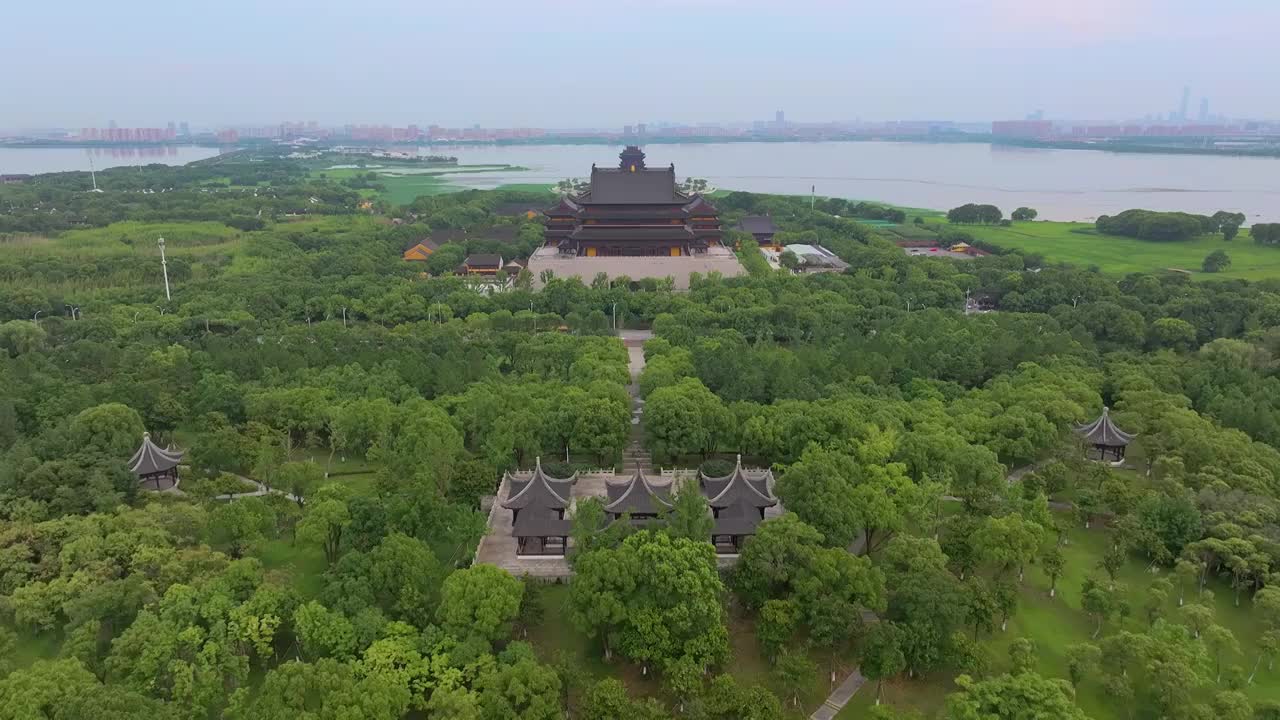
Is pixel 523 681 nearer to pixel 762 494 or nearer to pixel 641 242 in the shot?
pixel 762 494

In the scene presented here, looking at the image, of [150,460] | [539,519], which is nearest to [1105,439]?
[539,519]

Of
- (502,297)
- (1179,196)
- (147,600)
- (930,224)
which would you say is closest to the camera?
(147,600)

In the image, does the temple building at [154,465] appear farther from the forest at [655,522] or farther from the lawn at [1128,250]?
the lawn at [1128,250]

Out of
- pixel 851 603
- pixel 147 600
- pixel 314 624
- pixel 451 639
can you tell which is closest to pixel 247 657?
pixel 314 624

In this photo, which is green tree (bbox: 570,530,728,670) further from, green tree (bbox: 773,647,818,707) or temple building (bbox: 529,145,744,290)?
temple building (bbox: 529,145,744,290)

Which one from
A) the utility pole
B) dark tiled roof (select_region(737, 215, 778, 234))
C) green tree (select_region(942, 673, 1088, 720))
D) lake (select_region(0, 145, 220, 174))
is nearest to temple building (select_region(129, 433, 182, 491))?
green tree (select_region(942, 673, 1088, 720))

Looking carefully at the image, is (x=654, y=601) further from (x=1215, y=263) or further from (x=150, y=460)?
(x=1215, y=263)
